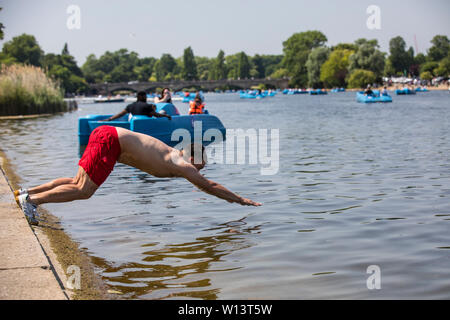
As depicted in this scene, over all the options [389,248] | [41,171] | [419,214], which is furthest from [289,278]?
[41,171]

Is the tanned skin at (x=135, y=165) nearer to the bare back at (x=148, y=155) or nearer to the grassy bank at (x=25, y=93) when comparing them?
the bare back at (x=148, y=155)

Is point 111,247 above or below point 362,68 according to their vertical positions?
below

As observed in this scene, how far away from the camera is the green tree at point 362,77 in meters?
115

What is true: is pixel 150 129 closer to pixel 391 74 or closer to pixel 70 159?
pixel 70 159

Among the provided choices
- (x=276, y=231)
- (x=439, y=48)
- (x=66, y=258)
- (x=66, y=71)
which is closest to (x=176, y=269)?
(x=66, y=258)

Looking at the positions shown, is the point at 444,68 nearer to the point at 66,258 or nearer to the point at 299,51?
the point at 299,51

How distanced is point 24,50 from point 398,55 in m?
105

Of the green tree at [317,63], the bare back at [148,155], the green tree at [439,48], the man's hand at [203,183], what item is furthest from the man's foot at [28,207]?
the green tree at [439,48]

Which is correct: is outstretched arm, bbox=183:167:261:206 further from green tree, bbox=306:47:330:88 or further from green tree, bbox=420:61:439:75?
green tree, bbox=420:61:439:75

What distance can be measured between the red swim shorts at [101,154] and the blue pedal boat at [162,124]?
9.99m

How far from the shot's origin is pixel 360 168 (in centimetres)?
1302

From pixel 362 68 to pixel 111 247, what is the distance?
11829cm

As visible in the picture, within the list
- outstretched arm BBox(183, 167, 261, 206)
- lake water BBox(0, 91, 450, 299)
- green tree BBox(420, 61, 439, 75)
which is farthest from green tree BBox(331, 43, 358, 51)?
outstretched arm BBox(183, 167, 261, 206)

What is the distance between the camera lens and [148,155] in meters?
6.66
